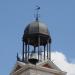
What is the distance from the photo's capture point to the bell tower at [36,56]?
50281 millimetres

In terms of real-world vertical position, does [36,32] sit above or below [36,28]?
below

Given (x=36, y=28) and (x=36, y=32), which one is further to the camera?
(x=36, y=28)

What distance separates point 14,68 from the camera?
2062 inches

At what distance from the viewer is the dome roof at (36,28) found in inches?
2046

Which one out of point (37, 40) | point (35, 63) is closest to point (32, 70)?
point (35, 63)

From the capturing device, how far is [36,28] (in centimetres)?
5200

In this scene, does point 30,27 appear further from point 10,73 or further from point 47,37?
point 10,73

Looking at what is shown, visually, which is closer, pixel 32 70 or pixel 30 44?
pixel 32 70

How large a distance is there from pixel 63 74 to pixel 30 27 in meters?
6.59

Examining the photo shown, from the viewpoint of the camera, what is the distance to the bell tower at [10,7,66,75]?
165 ft

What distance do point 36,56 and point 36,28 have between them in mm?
3224

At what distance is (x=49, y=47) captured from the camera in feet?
174

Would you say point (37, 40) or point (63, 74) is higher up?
point (37, 40)

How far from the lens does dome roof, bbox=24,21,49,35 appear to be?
51969 mm
